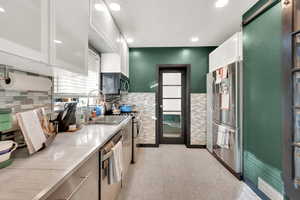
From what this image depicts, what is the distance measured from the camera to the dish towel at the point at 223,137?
2.46m

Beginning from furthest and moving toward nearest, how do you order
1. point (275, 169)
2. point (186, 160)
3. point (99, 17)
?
point (186, 160), point (99, 17), point (275, 169)

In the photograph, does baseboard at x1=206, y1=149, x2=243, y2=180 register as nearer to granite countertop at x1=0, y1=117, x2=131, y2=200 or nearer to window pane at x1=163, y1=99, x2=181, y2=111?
window pane at x1=163, y1=99, x2=181, y2=111

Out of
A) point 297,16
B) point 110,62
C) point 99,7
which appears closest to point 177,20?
point 99,7

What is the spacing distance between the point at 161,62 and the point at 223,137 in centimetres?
231

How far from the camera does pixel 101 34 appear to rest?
189 centimetres

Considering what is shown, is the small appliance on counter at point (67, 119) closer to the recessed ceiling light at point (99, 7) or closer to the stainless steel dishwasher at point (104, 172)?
the stainless steel dishwasher at point (104, 172)

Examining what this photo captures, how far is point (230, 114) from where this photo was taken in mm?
2406

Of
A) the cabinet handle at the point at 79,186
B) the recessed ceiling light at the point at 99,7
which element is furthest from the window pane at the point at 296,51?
the recessed ceiling light at the point at 99,7

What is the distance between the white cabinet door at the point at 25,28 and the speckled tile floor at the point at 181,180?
6.09ft

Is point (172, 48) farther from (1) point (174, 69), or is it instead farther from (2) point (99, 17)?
(2) point (99, 17)

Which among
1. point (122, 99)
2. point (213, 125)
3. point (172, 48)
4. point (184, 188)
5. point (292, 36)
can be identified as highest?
Answer: point (172, 48)

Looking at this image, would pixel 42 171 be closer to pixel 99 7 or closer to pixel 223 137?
pixel 99 7

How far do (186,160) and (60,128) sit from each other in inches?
94.1

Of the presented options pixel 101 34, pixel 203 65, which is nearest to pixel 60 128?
pixel 101 34
